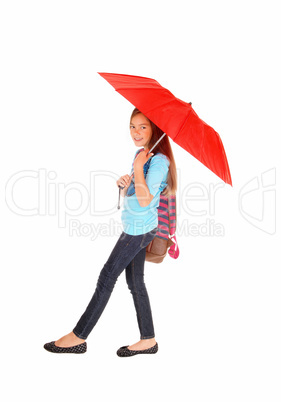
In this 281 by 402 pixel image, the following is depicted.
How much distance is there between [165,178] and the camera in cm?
330

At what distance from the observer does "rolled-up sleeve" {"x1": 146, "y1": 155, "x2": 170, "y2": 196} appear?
309 cm

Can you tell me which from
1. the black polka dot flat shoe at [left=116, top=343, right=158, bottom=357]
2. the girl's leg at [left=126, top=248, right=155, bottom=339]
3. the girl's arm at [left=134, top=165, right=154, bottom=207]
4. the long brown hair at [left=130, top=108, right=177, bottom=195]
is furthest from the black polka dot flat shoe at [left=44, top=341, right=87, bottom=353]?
the long brown hair at [left=130, top=108, right=177, bottom=195]

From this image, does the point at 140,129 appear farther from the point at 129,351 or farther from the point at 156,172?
the point at 129,351

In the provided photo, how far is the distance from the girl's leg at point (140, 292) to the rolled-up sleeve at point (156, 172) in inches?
23.8

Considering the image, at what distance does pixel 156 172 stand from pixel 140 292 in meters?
0.99

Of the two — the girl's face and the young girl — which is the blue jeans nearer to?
the young girl

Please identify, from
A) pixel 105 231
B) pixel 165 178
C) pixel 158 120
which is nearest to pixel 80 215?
pixel 105 231

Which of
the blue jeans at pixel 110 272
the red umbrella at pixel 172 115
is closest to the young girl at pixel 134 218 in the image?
the blue jeans at pixel 110 272

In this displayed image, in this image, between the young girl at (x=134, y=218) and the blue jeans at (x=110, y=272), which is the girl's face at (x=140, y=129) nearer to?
the young girl at (x=134, y=218)

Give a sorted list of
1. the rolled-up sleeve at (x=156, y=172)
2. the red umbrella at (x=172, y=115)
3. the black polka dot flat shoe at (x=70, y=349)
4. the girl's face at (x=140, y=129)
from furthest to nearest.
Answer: the black polka dot flat shoe at (x=70, y=349) < the girl's face at (x=140, y=129) < the rolled-up sleeve at (x=156, y=172) < the red umbrella at (x=172, y=115)

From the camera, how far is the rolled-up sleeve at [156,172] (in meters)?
3.09

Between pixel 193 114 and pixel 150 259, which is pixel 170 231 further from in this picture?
pixel 193 114

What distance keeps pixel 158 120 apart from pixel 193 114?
0.24 metres

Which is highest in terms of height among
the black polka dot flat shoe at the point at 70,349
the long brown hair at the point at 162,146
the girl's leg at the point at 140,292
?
the long brown hair at the point at 162,146
